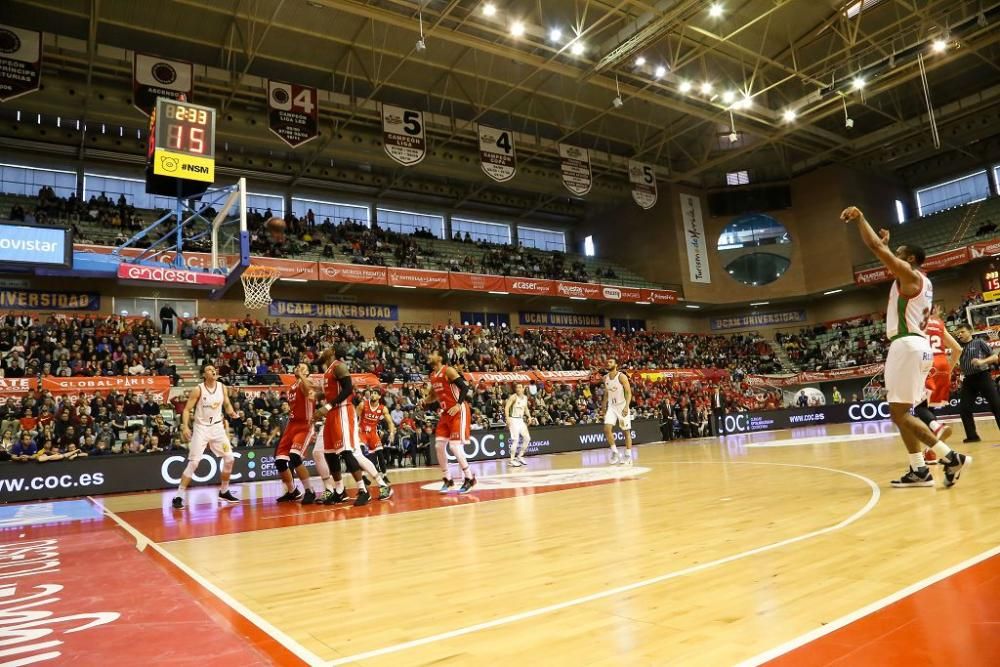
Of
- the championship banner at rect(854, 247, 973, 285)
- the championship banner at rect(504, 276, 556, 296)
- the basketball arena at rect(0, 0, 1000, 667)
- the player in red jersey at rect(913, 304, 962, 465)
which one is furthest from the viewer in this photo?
the championship banner at rect(504, 276, 556, 296)

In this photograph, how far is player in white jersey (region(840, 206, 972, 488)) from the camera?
5484mm

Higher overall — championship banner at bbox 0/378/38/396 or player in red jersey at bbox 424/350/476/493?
championship banner at bbox 0/378/38/396

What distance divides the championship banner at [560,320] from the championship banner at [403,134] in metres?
15.2

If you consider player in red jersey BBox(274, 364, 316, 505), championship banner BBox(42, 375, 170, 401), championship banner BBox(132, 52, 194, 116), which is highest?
championship banner BBox(132, 52, 194, 116)

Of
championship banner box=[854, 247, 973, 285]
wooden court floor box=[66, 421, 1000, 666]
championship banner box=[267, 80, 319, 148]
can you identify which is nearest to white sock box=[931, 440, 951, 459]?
wooden court floor box=[66, 421, 1000, 666]

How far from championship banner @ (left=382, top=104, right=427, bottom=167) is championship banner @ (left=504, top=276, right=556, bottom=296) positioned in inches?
426

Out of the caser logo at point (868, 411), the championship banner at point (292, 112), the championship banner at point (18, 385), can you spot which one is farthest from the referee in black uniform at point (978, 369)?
the championship banner at point (18, 385)

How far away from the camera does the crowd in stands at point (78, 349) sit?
17578 millimetres

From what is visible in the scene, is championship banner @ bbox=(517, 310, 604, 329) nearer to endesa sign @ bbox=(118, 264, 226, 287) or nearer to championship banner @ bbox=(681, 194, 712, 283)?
championship banner @ bbox=(681, 194, 712, 283)

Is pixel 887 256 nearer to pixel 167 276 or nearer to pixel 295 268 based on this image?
pixel 167 276

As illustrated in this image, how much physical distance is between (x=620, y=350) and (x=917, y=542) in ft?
97.9

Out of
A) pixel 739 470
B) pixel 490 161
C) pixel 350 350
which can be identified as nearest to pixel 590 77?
pixel 490 161

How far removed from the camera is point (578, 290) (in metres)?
32.3

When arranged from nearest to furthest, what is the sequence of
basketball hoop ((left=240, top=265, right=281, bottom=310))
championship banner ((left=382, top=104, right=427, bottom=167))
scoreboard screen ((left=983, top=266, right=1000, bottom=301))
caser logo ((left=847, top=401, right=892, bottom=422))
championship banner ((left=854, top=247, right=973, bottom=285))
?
1. basketball hoop ((left=240, top=265, right=281, bottom=310))
2. championship banner ((left=382, top=104, right=427, bottom=167))
3. scoreboard screen ((left=983, top=266, right=1000, bottom=301))
4. caser logo ((left=847, top=401, right=892, bottom=422))
5. championship banner ((left=854, top=247, right=973, bottom=285))
